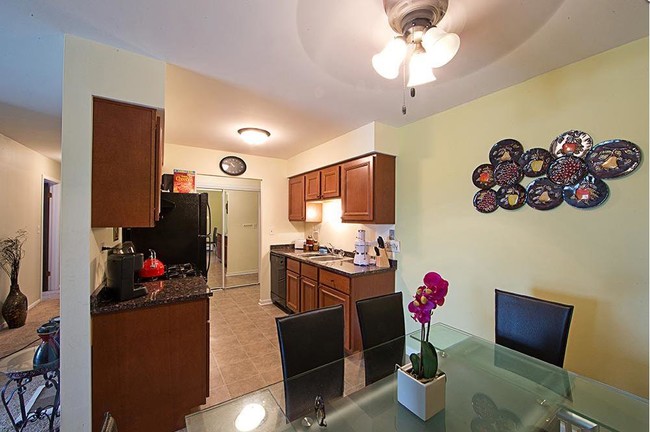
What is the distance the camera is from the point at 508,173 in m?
1.96

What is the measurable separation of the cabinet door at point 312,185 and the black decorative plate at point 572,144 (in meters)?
2.48

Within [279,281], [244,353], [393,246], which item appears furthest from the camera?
[279,281]

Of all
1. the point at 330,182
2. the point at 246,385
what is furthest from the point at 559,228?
the point at 246,385

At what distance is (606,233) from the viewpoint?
1530mm

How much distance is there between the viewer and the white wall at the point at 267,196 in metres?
3.75

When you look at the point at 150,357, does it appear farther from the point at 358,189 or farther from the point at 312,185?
the point at 312,185

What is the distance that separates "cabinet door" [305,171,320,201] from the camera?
3.62 metres

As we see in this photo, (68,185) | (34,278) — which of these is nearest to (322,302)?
(68,185)

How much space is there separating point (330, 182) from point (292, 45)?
1.99 metres

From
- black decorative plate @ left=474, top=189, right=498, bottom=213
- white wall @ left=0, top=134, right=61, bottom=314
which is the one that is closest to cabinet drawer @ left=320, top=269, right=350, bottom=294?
black decorative plate @ left=474, top=189, right=498, bottom=213


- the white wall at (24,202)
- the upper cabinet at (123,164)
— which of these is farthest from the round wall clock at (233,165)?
the white wall at (24,202)

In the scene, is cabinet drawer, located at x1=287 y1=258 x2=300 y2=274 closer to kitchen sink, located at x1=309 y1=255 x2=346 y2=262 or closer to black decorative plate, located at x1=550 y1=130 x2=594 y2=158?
kitchen sink, located at x1=309 y1=255 x2=346 y2=262

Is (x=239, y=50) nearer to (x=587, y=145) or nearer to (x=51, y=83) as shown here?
(x=51, y=83)

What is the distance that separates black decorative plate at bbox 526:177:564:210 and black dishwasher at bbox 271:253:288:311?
290 cm
